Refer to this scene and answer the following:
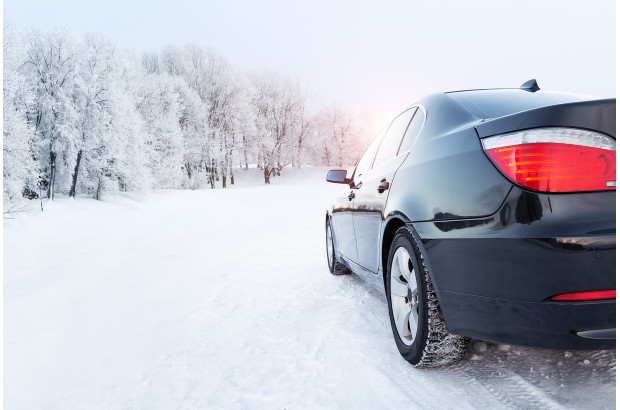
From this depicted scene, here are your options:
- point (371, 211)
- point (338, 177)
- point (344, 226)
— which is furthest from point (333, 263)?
point (371, 211)

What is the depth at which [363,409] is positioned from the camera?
2.02 meters

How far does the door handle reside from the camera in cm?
282

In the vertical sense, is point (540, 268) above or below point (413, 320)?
above

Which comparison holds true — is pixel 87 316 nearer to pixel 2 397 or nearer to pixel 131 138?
pixel 2 397

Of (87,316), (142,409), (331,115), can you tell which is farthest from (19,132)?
(331,115)

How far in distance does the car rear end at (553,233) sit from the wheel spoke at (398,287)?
70cm

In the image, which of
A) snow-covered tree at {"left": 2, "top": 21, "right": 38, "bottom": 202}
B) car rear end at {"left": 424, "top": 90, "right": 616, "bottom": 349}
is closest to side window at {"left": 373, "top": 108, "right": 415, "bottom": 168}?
car rear end at {"left": 424, "top": 90, "right": 616, "bottom": 349}

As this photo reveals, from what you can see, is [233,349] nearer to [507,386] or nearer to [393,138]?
[507,386]

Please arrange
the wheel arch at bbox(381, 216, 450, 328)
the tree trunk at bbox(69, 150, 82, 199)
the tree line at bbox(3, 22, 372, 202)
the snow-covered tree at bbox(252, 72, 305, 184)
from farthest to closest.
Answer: the snow-covered tree at bbox(252, 72, 305, 184), the tree trunk at bbox(69, 150, 82, 199), the tree line at bbox(3, 22, 372, 202), the wheel arch at bbox(381, 216, 450, 328)

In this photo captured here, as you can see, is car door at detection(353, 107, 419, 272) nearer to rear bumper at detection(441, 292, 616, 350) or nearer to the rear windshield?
the rear windshield

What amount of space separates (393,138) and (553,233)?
1.87 metres

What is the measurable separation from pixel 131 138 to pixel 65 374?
1960 cm

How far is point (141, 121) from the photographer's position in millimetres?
21562

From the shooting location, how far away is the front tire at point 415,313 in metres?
2.18
